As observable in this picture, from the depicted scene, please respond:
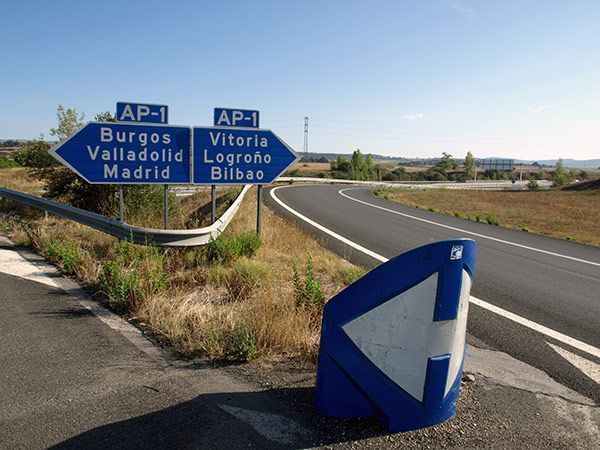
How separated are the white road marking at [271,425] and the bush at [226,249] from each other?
136 inches

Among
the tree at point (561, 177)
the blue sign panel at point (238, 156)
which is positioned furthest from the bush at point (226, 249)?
the tree at point (561, 177)

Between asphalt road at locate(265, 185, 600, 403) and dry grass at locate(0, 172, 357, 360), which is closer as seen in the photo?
dry grass at locate(0, 172, 357, 360)

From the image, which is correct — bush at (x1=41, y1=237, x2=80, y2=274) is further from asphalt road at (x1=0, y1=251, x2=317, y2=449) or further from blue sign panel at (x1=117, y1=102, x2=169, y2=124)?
blue sign panel at (x1=117, y1=102, x2=169, y2=124)

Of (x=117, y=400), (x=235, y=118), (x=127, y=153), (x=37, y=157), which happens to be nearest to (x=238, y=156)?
(x=235, y=118)

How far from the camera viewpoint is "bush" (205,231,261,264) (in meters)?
6.43

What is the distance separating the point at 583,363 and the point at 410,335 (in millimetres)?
2422

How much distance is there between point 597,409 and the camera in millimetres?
3193

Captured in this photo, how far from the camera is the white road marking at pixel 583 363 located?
12.5 ft

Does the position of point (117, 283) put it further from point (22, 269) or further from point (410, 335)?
point (410, 335)

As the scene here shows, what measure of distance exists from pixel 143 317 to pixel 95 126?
3375 millimetres

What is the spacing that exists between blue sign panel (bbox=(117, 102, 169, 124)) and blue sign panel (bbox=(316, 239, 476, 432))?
5834 mm

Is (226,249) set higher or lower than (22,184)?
higher

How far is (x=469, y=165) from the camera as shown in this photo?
108 m

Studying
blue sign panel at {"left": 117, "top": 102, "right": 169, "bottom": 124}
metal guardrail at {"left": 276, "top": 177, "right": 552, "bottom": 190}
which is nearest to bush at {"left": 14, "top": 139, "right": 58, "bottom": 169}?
blue sign panel at {"left": 117, "top": 102, "right": 169, "bottom": 124}
